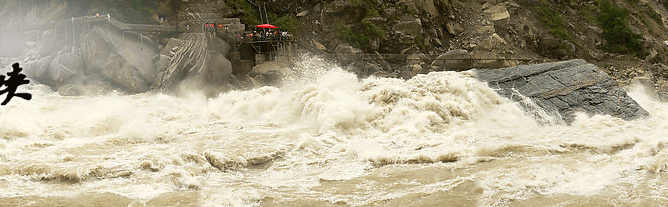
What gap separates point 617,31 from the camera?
3123 cm

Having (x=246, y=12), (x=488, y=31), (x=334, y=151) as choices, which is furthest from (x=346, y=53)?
(x=334, y=151)

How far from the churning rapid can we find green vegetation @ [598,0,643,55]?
37.3 feet

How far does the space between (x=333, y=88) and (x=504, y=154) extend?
8.79m

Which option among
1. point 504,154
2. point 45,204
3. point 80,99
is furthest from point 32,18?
point 504,154

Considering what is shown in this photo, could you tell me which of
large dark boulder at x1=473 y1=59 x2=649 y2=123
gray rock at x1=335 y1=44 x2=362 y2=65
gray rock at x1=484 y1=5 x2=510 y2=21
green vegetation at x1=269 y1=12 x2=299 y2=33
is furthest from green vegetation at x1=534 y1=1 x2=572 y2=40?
green vegetation at x1=269 y1=12 x2=299 y2=33

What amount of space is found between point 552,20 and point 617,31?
3793 millimetres

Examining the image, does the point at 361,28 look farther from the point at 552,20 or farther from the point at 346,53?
the point at 552,20

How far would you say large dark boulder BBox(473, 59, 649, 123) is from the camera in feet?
54.1

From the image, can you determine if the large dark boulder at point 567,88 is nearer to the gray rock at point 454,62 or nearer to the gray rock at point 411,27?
the gray rock at point 454,62

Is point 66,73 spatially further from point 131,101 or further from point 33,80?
point 131,101

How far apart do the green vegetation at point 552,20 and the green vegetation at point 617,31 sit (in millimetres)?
2439

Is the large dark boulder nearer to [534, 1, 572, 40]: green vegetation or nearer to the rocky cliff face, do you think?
the rocky cliff face

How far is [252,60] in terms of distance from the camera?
24.3 metres

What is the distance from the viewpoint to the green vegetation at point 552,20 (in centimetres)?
3119
